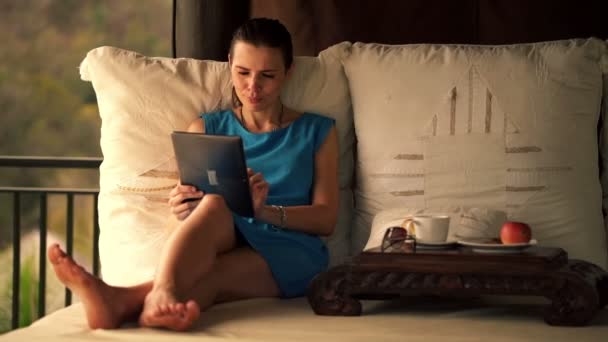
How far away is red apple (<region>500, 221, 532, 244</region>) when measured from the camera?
2270 mm

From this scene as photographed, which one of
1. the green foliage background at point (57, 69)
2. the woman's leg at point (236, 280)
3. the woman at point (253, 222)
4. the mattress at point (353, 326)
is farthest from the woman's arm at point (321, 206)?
the green foliage background at point (57, 69)

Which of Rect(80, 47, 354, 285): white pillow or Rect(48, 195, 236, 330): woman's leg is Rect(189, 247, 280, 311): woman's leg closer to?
Rect(48, 195, 236, 330): woman's leg

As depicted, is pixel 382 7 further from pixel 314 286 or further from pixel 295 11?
pixel 314 286

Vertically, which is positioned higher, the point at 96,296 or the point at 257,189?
the point at 257,189

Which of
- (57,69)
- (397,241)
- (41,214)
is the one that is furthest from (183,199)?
(57,69)

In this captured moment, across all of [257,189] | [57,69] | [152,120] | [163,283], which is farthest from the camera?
[57,69]

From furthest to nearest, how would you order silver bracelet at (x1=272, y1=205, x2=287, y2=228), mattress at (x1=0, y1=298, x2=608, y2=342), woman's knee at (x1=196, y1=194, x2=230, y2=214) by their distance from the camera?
1. silver bracelet at (x1=272, y1=205, x2=287, y2=228)
2. woman's knee at (x1=196, y1=194, x2=230, y2=214)
3. mattress at (x1=0, y1=298, x2=608, y2=342)

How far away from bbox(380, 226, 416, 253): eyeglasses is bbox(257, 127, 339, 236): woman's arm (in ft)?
0.99

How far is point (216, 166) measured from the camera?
2.39 m

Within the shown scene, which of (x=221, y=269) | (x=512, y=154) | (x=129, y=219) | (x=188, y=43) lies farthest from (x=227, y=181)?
(x=188, y=43)

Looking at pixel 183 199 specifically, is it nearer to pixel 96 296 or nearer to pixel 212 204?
pixel 212 204

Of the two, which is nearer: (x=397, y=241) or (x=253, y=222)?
(x=397, y=241)

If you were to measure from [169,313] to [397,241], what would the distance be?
58 centimetres

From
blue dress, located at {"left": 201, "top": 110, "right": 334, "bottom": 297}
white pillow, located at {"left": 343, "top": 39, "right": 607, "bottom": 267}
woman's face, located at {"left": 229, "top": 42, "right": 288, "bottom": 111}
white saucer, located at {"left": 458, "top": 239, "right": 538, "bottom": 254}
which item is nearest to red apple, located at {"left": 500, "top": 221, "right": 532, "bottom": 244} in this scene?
white saucer, located at {"left": 458, "top": 239, "right": 538, "bottom": 254}
